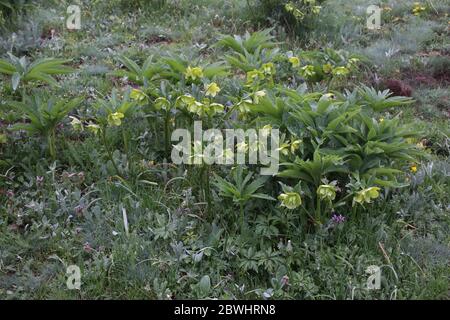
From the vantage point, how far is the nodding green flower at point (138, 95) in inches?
Answer: 165

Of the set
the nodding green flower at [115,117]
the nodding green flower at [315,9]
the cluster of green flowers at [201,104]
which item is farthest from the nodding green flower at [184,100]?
the nodding green flower at [315,9]

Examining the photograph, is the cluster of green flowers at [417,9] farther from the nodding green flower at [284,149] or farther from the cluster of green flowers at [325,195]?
the cluster of green flowers at [325,195]

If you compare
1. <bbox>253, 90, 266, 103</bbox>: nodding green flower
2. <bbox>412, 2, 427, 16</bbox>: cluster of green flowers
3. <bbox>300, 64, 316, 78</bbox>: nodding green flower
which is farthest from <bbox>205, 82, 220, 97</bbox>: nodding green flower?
<bbox>412, 2, 427, 16</bbox>: cluster of green flowers

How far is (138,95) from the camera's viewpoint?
421 centimetres

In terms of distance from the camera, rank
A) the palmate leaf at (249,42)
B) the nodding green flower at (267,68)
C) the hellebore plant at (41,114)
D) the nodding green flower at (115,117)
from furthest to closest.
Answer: the palmate leaf at (249,42)
the nodding green flower at (267,68)
the hellebore plant at (41,114)
the nodding green flower at (115,117)

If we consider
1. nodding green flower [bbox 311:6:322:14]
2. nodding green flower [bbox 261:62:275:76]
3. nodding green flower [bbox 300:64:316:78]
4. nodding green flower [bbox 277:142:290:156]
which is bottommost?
nodding green flower [bbox 277:142:290:156]

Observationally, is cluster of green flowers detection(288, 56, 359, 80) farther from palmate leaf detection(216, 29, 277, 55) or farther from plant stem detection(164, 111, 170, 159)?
plant stem detection(164, 111, 170, 159)

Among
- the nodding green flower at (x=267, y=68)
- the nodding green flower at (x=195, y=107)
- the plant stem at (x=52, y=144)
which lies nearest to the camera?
the nodding green flower at (x=195, y=107)

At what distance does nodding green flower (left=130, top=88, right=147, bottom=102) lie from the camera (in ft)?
13.8

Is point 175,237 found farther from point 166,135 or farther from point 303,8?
point 303,8

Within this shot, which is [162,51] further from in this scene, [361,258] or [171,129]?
[361,258]
